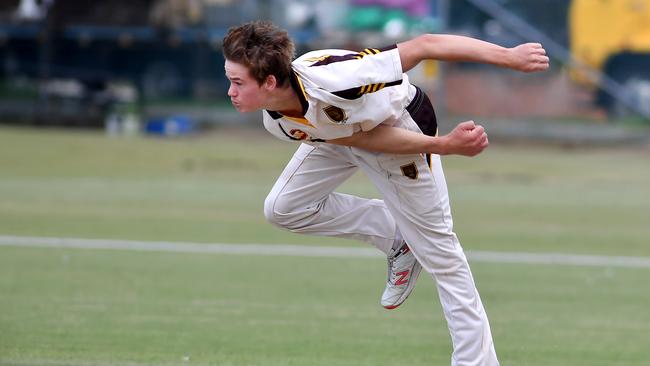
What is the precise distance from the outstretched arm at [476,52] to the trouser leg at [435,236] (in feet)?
2.20

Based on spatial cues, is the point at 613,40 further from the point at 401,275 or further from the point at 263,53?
the point at 263,53

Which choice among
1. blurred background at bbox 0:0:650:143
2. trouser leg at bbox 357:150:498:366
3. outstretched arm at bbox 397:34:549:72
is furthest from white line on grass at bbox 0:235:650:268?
blurred background at bbox 0:0:650:143

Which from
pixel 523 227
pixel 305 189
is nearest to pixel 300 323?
pixel 305 189

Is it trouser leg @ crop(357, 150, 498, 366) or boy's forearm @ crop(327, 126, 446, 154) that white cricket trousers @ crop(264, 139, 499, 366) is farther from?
boy's forearm @ crop(327, 126, 446, 154)

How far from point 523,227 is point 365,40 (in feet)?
41.5

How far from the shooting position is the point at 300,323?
8.73m

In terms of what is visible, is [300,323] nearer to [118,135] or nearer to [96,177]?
[96,177]

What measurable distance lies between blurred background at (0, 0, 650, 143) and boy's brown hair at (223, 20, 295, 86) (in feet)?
68.2

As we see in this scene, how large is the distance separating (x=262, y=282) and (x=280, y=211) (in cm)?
386

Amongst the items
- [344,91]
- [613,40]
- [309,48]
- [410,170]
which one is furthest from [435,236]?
[613,40]

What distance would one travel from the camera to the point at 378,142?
6293mm

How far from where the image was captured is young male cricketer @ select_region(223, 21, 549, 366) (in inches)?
236

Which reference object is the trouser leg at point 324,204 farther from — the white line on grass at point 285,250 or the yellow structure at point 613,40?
the yellow structure at point 613,40

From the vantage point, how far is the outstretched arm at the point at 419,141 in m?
6.00
